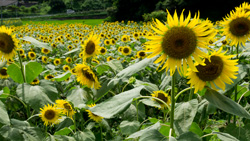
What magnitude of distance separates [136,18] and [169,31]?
23.3 m

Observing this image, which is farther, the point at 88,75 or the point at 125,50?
the point at 125,50

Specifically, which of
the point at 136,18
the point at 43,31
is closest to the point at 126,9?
the point at 136,18

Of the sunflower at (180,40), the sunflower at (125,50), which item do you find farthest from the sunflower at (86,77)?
the sunflower at (125,50)

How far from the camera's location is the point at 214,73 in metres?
1.19

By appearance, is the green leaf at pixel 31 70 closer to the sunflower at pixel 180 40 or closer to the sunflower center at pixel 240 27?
the sunflower at pixel 180 40

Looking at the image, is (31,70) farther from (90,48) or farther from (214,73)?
(214,73)

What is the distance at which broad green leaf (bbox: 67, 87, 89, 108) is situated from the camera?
1798mm

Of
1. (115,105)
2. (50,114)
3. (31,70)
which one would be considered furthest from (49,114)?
(115,105)

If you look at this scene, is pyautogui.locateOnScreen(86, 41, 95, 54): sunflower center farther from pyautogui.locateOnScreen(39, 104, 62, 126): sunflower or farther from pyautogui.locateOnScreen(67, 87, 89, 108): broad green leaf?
pyautogui.locateOnScreen(39, 104, 62, 126): sunflower

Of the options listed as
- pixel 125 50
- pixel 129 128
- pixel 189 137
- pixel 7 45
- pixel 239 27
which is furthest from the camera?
pixel 125 50

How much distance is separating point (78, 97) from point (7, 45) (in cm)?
65

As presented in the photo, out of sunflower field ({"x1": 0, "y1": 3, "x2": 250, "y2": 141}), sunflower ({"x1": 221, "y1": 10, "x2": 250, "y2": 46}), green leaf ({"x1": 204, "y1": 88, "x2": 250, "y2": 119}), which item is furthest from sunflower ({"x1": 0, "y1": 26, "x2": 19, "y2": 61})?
sunflower ({"x1": 221, "y1": 10, "x2": 250, "y2": 46})

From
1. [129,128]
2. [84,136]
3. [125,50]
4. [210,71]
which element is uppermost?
[210,71]

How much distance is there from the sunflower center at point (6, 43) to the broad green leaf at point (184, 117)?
1319 millimetres
